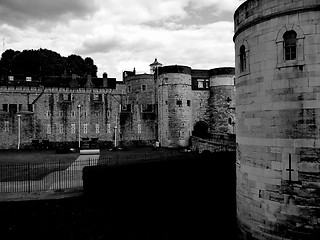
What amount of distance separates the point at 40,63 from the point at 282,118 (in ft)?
215

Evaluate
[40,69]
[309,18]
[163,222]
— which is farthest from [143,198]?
[40,69]

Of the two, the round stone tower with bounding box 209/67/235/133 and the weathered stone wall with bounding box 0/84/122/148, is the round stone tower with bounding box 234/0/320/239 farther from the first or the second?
the weathered stone wall with bounding box 0/84/122/148

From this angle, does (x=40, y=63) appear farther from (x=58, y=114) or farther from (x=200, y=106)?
(x=200, y=106)

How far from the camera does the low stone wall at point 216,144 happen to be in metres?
24.0

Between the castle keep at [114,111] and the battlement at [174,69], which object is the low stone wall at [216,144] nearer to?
the castle keep at [114,111]

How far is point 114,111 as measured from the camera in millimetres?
42594

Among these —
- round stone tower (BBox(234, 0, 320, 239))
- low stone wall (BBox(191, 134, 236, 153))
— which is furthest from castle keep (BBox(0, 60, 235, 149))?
round stone tower (BBox(234, 0, 320, 239))

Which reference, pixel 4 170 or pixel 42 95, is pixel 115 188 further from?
pixel 42 95

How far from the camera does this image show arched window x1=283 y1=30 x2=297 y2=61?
8.45 metres

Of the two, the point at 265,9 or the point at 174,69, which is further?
the point at 174,69

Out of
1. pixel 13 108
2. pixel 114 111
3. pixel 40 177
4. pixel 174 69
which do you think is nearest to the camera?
pixel 40 177

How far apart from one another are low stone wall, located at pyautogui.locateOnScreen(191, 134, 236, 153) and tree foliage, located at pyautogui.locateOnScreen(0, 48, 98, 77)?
3414cm

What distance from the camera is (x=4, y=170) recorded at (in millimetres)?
23562

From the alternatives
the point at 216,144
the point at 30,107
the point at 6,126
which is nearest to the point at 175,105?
the point at 216,144
